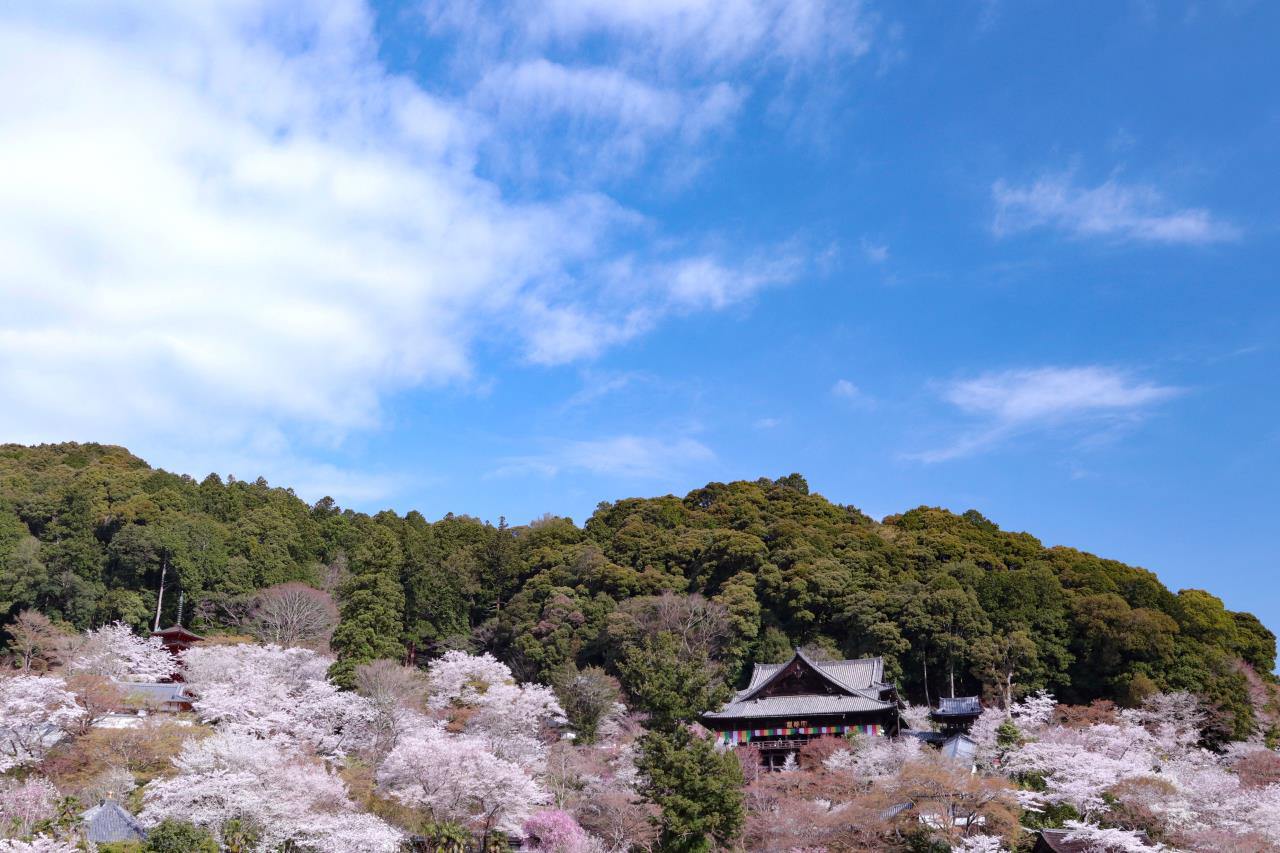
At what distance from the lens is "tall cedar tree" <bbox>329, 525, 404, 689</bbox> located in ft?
105

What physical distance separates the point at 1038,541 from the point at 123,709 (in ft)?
136

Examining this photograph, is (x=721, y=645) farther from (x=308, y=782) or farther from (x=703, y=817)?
(x=308, y=782)

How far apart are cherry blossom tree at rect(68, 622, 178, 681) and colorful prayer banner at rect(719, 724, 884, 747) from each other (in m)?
20.0

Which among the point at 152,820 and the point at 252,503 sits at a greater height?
the point at 252,503

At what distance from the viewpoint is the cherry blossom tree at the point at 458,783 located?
66.6ft

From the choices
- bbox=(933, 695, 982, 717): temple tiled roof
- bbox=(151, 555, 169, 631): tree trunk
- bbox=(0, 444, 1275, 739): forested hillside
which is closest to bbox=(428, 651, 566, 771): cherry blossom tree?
bbox=(0, 444, 1275, 739): forested hillside

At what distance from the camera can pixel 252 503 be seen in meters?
53.6

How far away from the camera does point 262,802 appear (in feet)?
61.7

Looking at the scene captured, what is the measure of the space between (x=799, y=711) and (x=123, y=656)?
2442 cm

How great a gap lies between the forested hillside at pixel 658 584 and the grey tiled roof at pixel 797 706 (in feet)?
19.3

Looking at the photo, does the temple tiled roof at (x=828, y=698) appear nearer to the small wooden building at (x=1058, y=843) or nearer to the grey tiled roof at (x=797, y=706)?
the grey tiled roof at (x=797, y=706)

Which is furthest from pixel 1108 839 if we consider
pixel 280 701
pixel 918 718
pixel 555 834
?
pixel 280 701

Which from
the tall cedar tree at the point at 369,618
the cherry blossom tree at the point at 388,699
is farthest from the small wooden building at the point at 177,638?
the cherry blossom tree at the point at 388,699

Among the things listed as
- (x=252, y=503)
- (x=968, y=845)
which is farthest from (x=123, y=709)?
(x=252, y=503)
